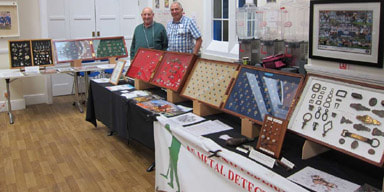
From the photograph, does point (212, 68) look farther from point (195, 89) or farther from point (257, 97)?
point (257, 97)

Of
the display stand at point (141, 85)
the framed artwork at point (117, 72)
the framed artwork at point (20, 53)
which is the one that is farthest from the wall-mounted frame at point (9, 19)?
the display stand at point (141, 85)

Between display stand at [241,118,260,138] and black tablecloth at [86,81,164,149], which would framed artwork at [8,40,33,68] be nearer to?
black tablecloth at [86,81,164,149]

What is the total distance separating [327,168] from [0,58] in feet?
17.6

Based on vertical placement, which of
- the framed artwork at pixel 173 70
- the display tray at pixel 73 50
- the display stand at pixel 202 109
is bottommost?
the display stand at pixel 202 109

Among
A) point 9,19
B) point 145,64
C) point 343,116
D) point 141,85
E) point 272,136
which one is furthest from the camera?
point 9,19

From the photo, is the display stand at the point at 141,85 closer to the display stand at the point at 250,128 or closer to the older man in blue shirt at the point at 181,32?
the older man in blue shirt at the point at 181,32

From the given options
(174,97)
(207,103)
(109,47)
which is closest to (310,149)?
(207,103)

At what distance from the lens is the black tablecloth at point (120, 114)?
127 inches

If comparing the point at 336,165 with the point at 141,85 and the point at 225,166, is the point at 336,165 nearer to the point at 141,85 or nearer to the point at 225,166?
the point at 225,166

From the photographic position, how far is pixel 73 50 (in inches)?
226

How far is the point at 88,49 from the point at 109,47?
0.33 metres

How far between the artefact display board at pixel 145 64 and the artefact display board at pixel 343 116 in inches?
70.7

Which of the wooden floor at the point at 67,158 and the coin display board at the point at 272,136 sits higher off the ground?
the coin display board at the point at 272,136

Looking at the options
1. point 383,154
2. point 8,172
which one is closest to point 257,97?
point 383,154
